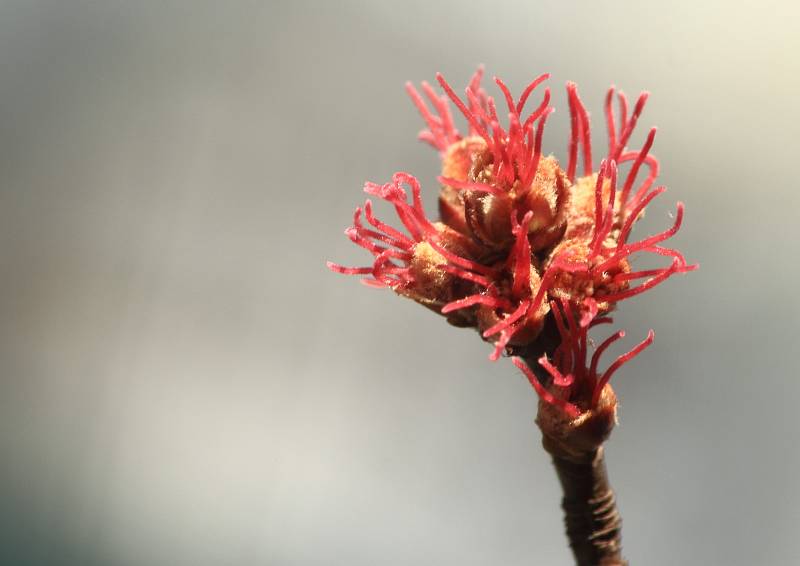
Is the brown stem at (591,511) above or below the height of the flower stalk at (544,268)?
below

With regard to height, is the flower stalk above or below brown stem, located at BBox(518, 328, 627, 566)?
above

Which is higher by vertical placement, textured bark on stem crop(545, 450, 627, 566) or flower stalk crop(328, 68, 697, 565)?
flower stalk crop(328, 68, 697, 565)

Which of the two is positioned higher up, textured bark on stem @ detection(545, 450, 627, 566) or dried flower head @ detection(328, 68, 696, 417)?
dried flower head @ detection(328, 68, 696, 417)

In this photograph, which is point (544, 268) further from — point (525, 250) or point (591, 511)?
point (591, 511)

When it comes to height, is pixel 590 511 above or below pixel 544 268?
below

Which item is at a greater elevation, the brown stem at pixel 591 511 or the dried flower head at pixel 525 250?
the dried flower head at pixel 525 250

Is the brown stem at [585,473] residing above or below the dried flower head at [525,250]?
below

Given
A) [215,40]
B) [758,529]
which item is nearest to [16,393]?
[215,40]

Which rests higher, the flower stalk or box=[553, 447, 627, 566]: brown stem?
the flower stalk

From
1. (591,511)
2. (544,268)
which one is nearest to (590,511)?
(591,511)
